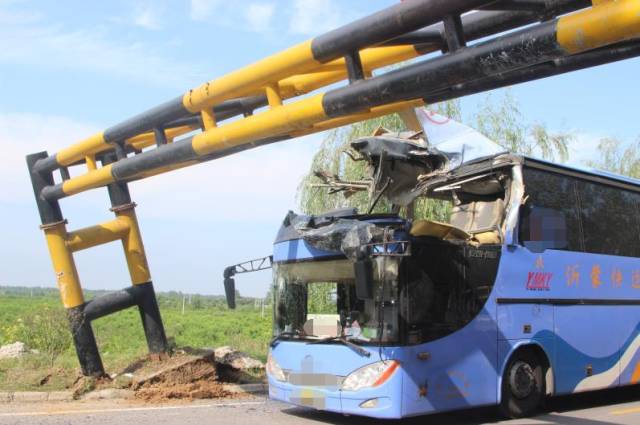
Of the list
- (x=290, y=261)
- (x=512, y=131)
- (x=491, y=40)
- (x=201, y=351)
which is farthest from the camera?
(x=512, y=131)

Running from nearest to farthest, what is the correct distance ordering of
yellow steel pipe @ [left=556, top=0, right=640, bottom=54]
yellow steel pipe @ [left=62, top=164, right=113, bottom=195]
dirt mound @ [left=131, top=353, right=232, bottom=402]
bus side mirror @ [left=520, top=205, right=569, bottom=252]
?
1. yellow steel pipe @ [left=556, top=0, right=640, bottom=54]
2. bus side mirror @ [left=520, top=205, right=569, bottom=252]
3. dirt mound @ [left=131, top=353, right=232, bottom=402]
4. yellow steel pipe @ [left=62, top=164, right=113, bottom=195]

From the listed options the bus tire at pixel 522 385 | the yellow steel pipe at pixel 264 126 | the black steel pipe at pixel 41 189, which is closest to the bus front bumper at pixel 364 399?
the bus tire at pixel 522 385

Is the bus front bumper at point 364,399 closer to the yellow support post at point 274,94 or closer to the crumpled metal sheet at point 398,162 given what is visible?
the crumpled metal sheet at point 398,162

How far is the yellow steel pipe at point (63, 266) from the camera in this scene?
11.7 m

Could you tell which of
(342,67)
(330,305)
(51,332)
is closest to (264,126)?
(342,67)

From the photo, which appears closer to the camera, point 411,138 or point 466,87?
point 466,87

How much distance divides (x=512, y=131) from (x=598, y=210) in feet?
31.9

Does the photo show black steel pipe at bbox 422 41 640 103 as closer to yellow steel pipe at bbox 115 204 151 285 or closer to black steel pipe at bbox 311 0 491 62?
black steel pipe at bbox 311 0 491 62

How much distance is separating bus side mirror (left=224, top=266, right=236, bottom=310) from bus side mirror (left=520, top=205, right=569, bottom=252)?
3.88m

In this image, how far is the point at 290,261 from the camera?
9047 mm

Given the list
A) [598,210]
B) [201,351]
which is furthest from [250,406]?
[598,210]

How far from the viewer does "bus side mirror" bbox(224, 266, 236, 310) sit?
30.7ft

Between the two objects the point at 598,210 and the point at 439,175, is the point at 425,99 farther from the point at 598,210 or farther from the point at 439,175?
the point at 598,210

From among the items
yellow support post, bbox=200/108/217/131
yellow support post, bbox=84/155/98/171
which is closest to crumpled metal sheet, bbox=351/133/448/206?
yellow support post, bbox=200/108/217/131
